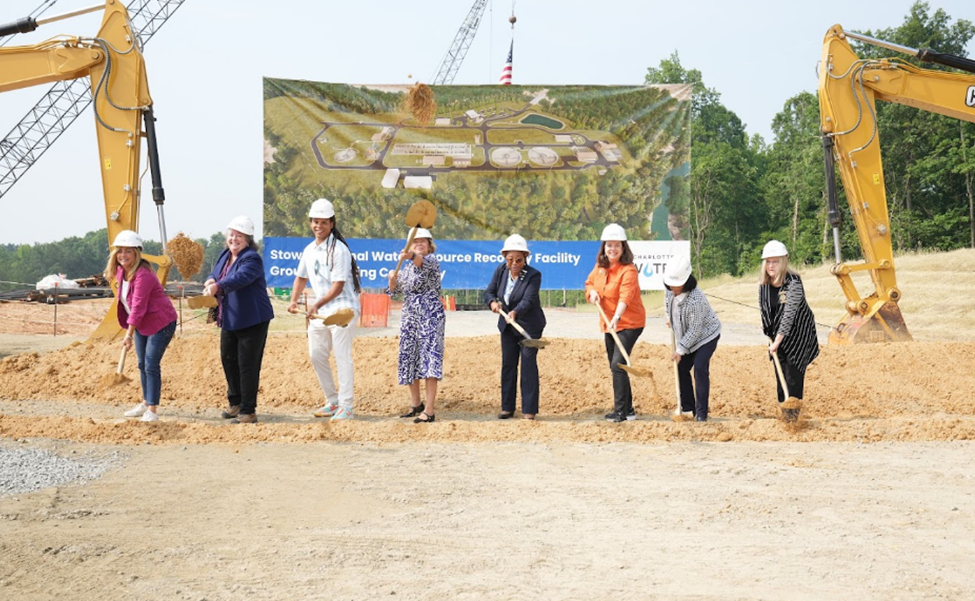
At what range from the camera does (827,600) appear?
13.1ft

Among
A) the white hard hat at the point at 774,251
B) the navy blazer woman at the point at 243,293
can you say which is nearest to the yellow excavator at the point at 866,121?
the white hard hat at the point at 774,251

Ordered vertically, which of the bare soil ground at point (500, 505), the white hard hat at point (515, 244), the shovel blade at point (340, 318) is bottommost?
the bare soil ground at point (500, 505)

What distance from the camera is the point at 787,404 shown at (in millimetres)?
8031

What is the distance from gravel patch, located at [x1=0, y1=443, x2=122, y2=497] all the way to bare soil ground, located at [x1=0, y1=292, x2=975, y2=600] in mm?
175

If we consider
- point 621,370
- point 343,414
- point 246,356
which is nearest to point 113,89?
point 246,356

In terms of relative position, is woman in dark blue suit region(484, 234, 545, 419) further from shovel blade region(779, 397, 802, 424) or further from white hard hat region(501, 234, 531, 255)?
shovel blade region(779, 397, 802, 424)

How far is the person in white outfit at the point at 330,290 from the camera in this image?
8.05m

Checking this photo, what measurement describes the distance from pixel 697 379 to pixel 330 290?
3.41 m

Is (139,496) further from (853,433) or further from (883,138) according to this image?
(883,138)

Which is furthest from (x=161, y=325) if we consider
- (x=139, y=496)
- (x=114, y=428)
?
(x=139, y=496)

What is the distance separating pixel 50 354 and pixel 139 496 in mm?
7448

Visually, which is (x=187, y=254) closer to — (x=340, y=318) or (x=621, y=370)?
(x=340, y=318)

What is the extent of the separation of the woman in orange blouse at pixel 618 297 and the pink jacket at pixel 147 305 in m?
3.74

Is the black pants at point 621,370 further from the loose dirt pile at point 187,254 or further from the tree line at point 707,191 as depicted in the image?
the loose dirt pile at point 187,254
